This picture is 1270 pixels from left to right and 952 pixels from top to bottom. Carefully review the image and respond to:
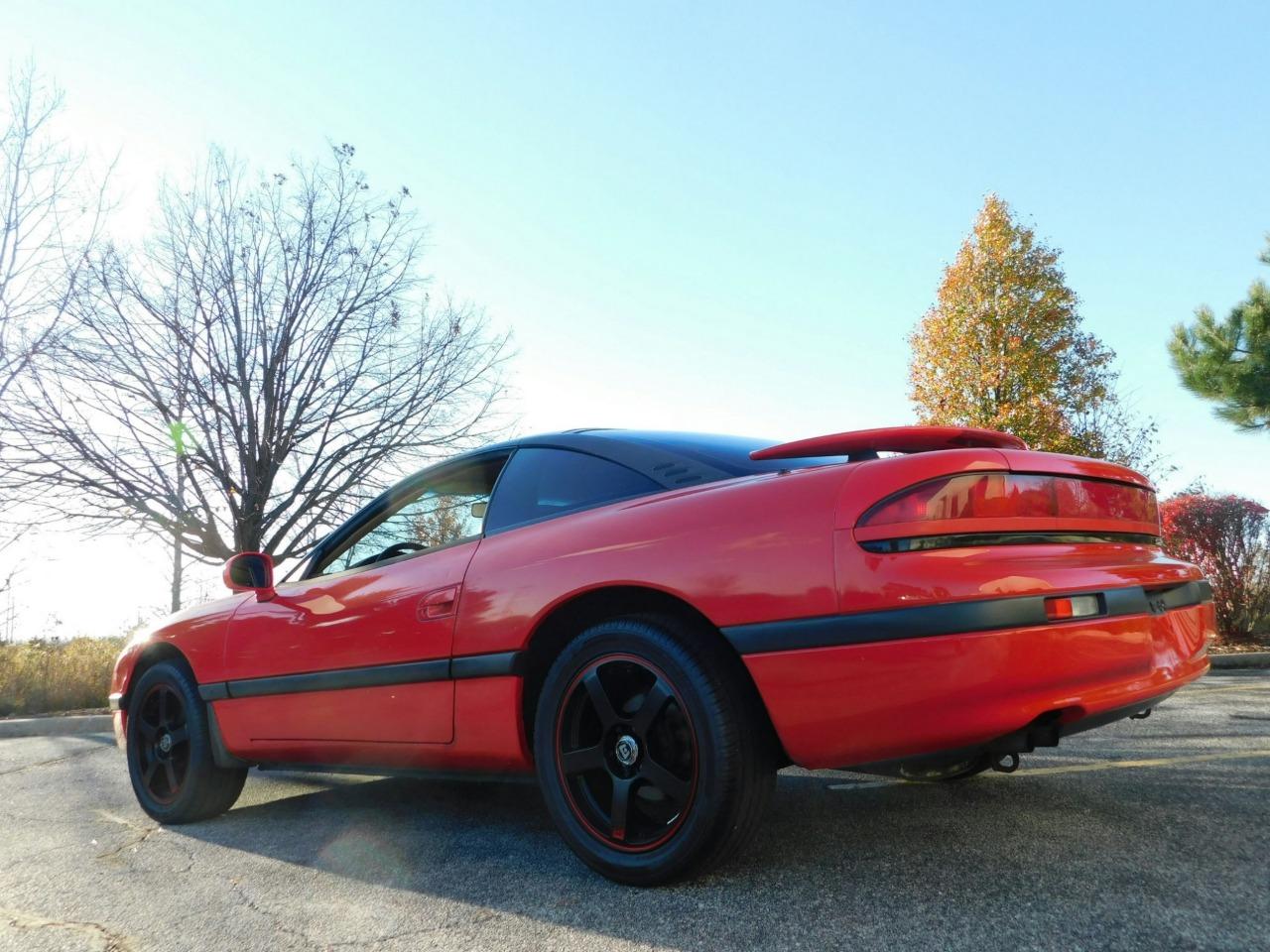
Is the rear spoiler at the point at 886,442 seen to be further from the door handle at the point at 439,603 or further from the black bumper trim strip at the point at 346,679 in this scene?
the black bumper trim strip at the point at 346,679

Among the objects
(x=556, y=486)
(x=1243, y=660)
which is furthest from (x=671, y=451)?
(x=1243, y=660)

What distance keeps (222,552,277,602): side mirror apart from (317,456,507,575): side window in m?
0.23

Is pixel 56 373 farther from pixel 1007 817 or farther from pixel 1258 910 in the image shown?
pixel 1258 910

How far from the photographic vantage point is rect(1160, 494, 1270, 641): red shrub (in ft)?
34.9

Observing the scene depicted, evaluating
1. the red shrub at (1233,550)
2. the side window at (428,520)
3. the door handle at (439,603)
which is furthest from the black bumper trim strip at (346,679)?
the red shrub at (1233,550)

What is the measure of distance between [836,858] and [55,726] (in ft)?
25.7

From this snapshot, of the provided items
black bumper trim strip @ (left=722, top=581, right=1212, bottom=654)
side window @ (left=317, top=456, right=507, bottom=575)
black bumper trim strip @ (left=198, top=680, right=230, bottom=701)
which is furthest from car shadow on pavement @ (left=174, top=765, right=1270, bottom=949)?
side window @ (left=317, top=456, right=507, bottom=575)

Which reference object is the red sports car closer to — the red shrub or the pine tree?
the red shrub

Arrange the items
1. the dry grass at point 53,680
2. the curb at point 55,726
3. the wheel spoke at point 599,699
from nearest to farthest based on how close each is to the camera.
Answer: the wheel spoke at point 599,699
the curb at point 55,726
the dry grass at point 53,680

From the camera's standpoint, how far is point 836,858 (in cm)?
267

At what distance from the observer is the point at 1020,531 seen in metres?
2.36

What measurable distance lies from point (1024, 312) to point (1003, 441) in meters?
18.8

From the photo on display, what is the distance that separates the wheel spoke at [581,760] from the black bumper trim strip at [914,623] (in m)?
0.55

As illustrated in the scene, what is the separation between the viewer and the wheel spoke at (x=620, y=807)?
2.58m
